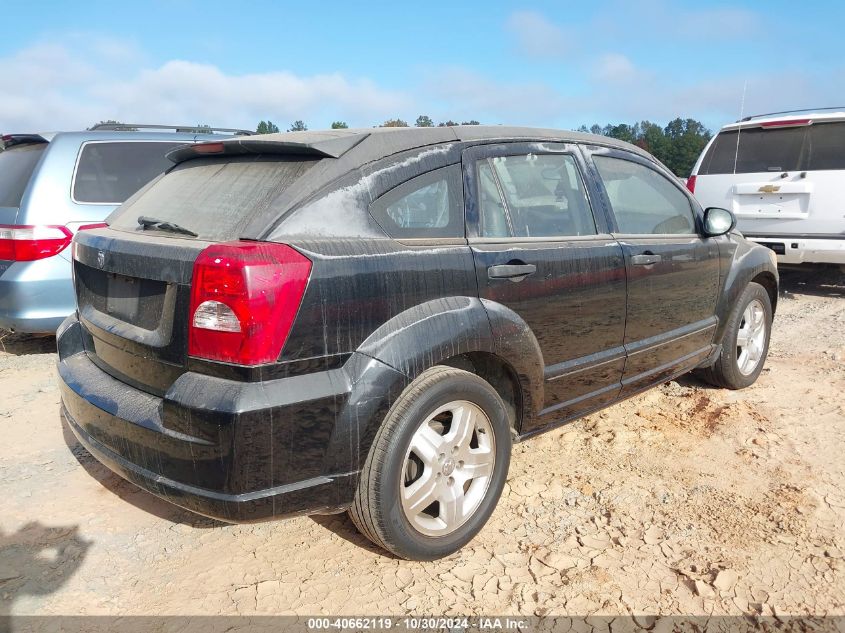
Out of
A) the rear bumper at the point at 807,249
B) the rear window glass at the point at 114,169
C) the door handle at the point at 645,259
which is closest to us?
the door handle at the point at 645,259

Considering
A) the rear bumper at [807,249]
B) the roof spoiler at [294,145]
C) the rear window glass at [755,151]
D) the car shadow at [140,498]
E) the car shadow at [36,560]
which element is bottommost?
the car shadow at [36,560]

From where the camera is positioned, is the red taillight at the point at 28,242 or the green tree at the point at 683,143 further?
the green tree at the point at 683,143

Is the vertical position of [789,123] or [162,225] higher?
[789,123]

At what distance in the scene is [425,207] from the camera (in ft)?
8.65

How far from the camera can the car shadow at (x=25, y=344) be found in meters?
5.60

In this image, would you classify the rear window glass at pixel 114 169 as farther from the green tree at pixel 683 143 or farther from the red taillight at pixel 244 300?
the green tree at pixel 683 143

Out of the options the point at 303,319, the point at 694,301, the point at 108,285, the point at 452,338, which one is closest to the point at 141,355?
the point at 108,285

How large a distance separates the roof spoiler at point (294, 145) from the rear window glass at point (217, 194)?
0.03 m

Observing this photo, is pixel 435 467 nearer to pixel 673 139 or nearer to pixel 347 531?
pixel 347 531

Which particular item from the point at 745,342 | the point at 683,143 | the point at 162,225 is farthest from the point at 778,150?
the point at 683,143

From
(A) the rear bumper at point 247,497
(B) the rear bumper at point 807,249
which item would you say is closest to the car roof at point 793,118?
(B) the rear bumper at point 807,249

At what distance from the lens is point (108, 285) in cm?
266

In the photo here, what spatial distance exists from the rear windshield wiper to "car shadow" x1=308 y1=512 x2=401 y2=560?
1.39 metres

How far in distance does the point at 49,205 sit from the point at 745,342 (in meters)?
5.07
